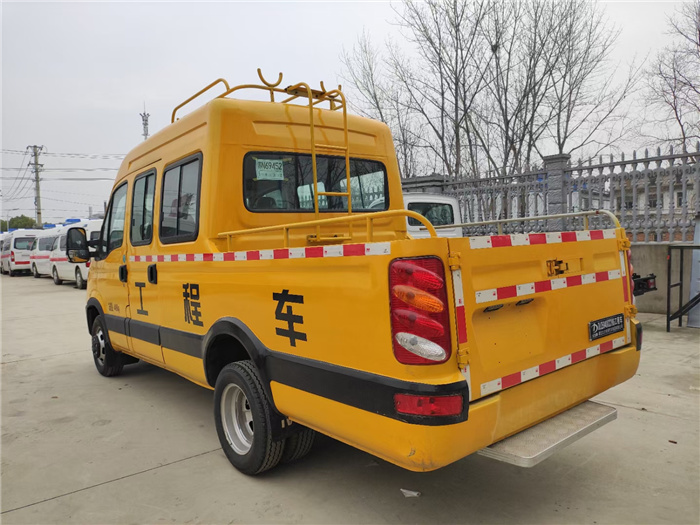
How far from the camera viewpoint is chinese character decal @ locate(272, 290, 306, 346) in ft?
9.05

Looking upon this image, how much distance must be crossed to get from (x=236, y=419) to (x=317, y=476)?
694mm

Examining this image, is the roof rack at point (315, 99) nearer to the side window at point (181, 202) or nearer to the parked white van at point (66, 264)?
the side window at point (181, 202)

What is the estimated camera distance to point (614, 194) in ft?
28.2

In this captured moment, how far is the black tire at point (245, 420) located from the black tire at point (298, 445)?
0.26 feet

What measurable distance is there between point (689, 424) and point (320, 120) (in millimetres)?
3795

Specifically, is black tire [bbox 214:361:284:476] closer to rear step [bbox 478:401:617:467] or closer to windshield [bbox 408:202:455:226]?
rear step [bbox 478:401:617:467]

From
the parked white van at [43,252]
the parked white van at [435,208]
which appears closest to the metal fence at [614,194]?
the parked white van at [435,208]

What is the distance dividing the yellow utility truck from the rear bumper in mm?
10

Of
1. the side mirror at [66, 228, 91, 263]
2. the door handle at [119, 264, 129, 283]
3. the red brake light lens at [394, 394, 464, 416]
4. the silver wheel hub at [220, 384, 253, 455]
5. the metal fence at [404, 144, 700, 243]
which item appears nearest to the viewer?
the red brake light lens at [394, 394, 464, 416]

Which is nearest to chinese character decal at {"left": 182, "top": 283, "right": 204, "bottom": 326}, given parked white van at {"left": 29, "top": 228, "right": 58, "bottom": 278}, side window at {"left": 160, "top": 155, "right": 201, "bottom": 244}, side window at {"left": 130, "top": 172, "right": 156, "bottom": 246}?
side window at {"left": 160, "top": 155, "right": 201, "bottom": 244}

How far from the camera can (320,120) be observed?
13.9ft

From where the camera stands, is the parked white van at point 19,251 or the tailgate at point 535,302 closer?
the tailgate at point 535,302

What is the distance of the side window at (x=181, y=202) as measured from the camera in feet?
12.8

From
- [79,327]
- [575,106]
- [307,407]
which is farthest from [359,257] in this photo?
[575,106]
